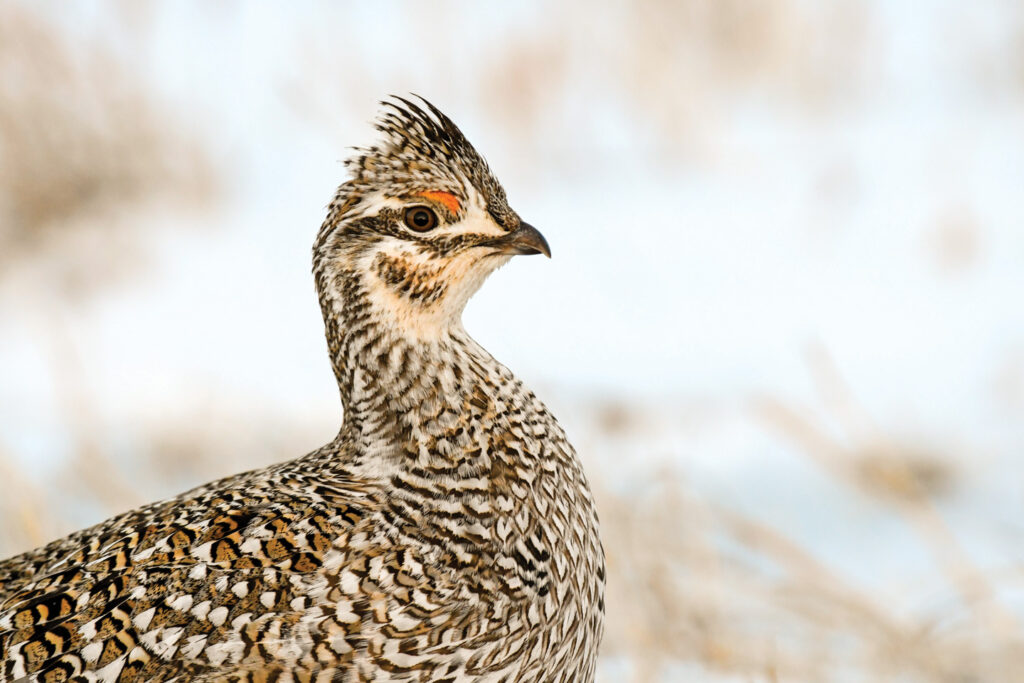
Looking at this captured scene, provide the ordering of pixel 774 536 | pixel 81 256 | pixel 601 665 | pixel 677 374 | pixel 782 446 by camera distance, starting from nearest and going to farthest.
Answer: pixel 774 536 < pixel 601 665 < pixel 782 446 < pixel 677 374 < pixel 81 256

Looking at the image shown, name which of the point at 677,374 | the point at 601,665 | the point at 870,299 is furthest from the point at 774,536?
the point at 870,299

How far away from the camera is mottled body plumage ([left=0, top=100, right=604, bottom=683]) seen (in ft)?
9.21

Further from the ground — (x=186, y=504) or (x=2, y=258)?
(x=186, y=504)

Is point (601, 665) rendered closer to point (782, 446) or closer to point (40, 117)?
point (782, 446)

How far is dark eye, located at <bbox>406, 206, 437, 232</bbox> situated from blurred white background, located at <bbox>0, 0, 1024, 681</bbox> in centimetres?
164

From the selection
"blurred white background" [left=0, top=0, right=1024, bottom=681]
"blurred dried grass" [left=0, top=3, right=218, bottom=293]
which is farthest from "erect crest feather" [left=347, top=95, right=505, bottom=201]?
"blurred dried grass" [left=0, top=3, right=218, bottom=293]

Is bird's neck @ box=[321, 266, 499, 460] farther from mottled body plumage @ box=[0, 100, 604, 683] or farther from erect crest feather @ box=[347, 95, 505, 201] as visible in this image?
erect crest feather @ box=[347, 95, 505, 201]

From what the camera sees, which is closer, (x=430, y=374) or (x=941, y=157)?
(x=430, y=374)

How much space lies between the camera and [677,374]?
272 inches

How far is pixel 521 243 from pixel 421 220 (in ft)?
0.75

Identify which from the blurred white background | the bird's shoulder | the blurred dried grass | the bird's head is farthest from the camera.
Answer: the blurred dried grass

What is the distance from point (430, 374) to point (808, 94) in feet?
21.9

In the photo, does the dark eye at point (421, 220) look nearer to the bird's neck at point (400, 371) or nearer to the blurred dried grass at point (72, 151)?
the bird's neck at point (400, 371)

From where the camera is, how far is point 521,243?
10.5 ft
